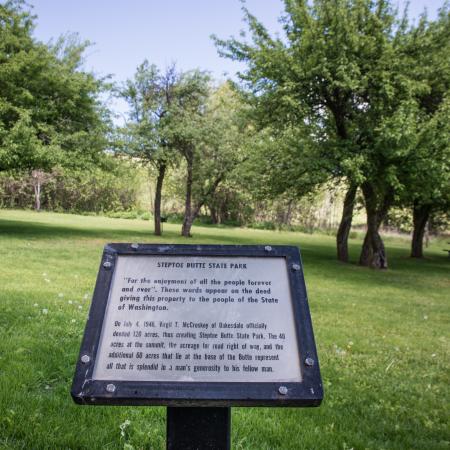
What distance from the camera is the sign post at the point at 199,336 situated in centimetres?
259

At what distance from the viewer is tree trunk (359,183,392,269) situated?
19.9 metres

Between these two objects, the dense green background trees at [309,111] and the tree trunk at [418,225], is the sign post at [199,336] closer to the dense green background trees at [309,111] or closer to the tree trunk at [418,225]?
the dense green background trees at [309,111]

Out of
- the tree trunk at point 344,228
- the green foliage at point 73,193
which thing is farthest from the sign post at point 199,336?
the green foliage at point 73,193

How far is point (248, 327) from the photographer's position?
2855 millimetres

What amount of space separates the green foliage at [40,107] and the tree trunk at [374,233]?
511 inches

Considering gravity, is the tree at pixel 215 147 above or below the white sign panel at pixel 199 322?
above

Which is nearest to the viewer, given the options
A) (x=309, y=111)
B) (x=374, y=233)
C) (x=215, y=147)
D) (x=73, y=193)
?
(x=309, y=111)

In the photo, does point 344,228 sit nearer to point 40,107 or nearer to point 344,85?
point 344,85

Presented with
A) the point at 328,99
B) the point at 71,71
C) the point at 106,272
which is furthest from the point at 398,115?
the point at 71,71

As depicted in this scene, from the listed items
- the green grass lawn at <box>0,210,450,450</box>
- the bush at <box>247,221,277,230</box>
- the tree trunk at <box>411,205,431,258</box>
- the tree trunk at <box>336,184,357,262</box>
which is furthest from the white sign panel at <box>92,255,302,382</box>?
the bush at <box>247,221,277,230</box>

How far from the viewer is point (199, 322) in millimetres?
2863

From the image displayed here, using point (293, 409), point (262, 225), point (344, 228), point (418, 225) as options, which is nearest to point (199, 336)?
point (293, 409)

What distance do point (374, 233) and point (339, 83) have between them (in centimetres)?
750

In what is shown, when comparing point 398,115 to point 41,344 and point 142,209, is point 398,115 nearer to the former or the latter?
point 41,344
